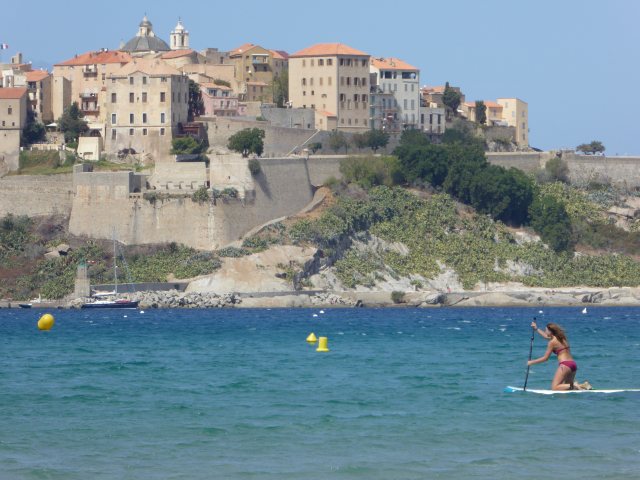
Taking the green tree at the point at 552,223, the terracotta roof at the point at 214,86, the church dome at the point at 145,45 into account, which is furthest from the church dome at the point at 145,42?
the green tree at the point at 552,223

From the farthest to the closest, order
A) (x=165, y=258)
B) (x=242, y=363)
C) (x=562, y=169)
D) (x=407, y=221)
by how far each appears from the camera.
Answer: (x=562, y=169)
(x=407, y=221)
(x=165, y=258)
(x=242, y=363)

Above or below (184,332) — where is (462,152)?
above

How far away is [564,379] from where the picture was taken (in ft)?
86.5

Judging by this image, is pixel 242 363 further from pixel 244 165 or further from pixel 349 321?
pixel 244 165

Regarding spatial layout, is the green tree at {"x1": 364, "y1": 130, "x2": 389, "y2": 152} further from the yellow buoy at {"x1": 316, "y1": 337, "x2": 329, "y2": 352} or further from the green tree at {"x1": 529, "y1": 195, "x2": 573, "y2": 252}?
the yellow buoy at {"x1": 316, "y1": 337, "x2": 329, "y2": 352}

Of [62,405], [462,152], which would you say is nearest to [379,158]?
[462,152]

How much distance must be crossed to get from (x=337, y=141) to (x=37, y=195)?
1486 centimetres

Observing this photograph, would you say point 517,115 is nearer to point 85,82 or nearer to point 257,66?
point 257,66

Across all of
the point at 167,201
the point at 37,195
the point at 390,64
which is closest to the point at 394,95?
the point at 390,64

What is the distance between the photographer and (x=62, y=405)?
89.6 ft

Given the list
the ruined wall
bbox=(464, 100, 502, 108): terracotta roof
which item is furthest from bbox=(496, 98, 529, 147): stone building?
the ruined wall

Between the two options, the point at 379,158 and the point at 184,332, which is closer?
the point at 184,332

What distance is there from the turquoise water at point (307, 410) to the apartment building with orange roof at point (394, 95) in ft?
120

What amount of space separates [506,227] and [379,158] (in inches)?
257
